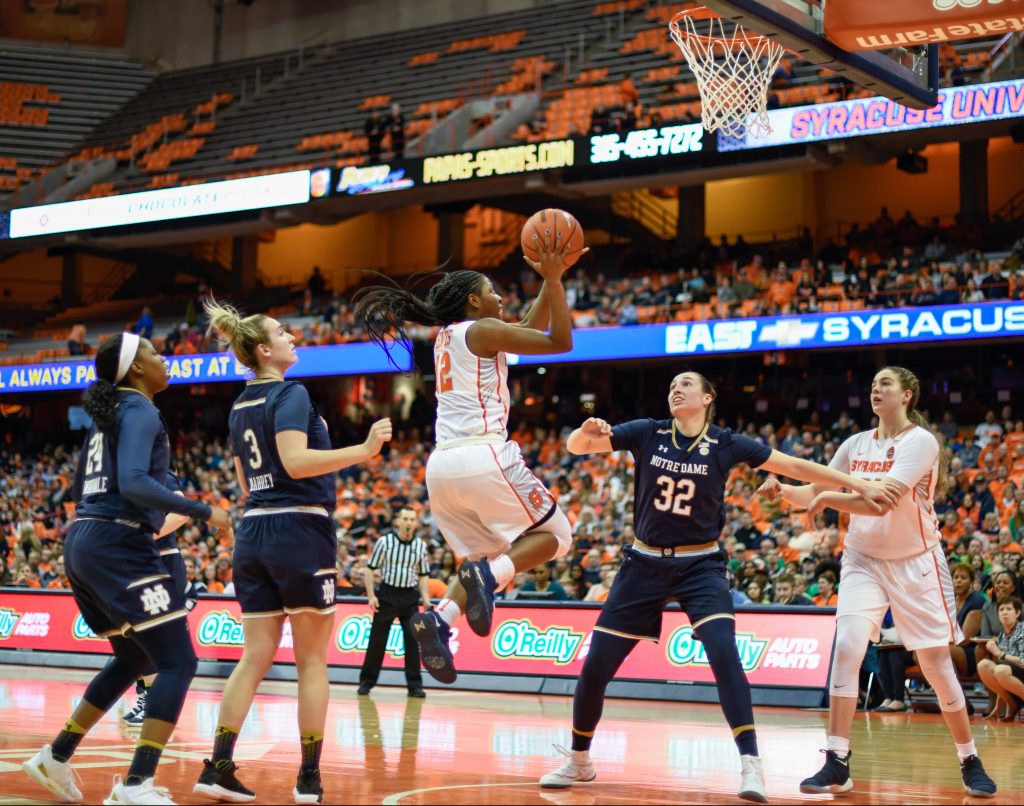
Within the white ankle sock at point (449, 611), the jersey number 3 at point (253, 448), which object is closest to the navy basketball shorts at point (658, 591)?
the white ankle sock at point (449, 611)

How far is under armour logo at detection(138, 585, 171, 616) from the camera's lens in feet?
19.7

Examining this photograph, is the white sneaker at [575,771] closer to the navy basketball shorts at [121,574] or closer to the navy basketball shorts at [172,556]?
the navy basketball shorts at [121,574]

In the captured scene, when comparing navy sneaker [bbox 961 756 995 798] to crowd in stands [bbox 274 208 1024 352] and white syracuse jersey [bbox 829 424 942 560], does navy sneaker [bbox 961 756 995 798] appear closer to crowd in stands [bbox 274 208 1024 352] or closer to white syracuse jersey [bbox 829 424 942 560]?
white syracuse jersey [bbox 829 424 942 560]

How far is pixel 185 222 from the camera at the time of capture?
3052 cm

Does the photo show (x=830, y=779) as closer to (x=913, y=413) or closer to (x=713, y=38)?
(x=913, y=413)

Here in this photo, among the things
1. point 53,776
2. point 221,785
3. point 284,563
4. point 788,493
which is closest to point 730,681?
point 788,493

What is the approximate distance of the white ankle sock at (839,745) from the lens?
A: 673 cm

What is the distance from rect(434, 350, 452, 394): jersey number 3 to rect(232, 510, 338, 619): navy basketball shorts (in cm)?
89

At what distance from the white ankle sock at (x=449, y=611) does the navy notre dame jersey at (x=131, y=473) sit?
4.11 ft

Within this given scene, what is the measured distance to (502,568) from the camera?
21.1 ft

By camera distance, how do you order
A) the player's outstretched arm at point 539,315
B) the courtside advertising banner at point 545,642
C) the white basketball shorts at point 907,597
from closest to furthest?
the player's outstretched arm at point 539,315 → the white basketball shorts at point 907,597 → the courtside advertising banner at point 545,642

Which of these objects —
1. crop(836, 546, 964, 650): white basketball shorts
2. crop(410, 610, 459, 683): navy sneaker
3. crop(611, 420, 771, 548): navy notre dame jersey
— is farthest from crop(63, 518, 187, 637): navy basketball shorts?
crop(836, 546, 964, 650): white basketball shorts

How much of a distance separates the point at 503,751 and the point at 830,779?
2569 mm

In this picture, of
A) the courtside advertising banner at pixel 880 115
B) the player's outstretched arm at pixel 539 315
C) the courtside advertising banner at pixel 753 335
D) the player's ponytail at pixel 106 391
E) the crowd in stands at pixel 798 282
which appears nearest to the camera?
the player's ponytail at pixel 106 391
